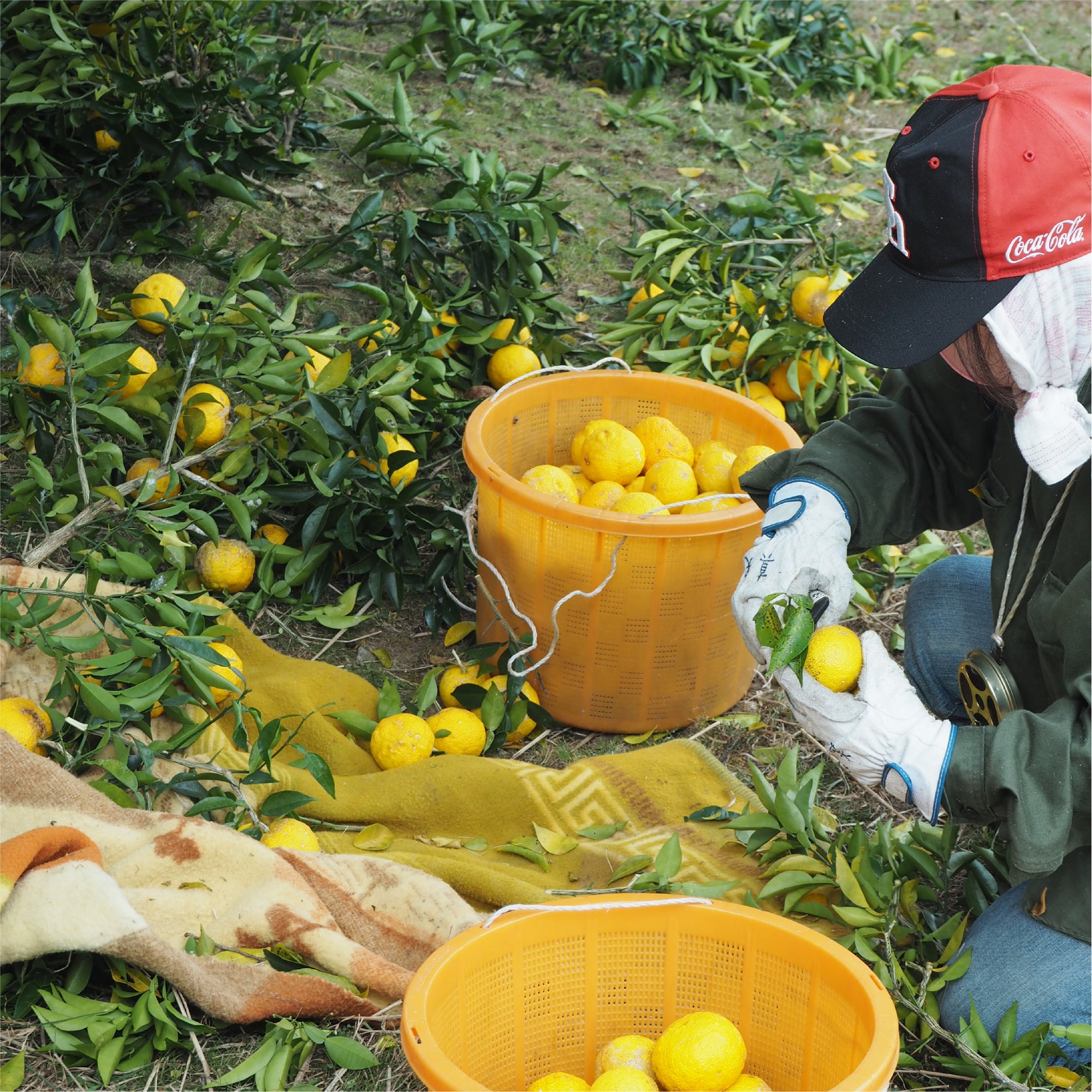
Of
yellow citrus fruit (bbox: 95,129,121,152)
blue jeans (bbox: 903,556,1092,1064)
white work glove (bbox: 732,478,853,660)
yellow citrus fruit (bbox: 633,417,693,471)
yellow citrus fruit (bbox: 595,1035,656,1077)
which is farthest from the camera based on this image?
yellow citrus fruit (bbox: 95,129,121,152)

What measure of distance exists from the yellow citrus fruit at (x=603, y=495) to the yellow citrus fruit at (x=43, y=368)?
1152 mm

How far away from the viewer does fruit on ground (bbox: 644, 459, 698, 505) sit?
2.66 metres

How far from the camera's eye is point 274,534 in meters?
2.89

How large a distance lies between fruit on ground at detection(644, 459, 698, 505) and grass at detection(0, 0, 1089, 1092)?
51 cm

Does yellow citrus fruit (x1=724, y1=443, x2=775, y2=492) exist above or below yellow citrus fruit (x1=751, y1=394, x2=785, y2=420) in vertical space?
above

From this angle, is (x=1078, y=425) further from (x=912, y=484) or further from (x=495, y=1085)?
(x=495, y=1085)

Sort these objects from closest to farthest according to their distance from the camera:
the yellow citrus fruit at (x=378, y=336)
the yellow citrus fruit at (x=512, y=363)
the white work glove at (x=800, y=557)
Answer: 1. the white work glove at (x=800, y=557)
2. the yellow citrus fruit at (x=378, y=336)
3. the yellow citrus fruit at (x=512, y=363)

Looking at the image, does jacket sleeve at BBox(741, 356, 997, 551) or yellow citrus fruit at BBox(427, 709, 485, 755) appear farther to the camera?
yellow citrus fruit at BBox(427, 709, 485, 755)

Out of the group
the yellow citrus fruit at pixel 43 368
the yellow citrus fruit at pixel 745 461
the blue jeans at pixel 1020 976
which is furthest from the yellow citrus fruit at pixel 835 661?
the yellow citrus fruit at pixel 43 368

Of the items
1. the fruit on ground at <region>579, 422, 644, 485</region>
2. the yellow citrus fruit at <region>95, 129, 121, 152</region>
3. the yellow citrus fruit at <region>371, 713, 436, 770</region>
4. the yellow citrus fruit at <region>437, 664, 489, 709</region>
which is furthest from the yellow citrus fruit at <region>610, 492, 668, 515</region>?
the yellow citrus fruit at <region>95, 129, 121, 152</region>

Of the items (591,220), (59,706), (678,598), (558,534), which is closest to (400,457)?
(558,534)

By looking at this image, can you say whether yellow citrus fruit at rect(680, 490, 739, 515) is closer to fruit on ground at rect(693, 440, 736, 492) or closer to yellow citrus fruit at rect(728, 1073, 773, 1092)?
fruit on ground at rect(693, 440, 736, 492)

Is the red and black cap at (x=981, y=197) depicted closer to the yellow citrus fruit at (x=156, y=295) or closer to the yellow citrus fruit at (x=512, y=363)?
the yellow citrus fruit at (x=512, y=363)

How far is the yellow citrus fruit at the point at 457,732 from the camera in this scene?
2.48 m
